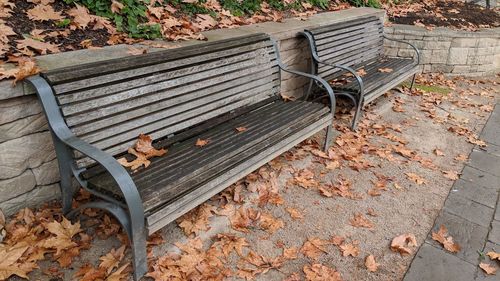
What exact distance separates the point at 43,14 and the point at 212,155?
1.84 metres

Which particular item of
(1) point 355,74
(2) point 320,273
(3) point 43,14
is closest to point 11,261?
(2) point 320,273

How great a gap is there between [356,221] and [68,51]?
8.33ft

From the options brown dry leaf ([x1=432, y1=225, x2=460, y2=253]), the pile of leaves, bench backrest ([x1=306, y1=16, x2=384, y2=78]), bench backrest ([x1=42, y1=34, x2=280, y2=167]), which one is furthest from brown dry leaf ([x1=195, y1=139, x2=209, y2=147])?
the pile of leaves

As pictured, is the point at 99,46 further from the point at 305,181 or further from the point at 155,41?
the point at 305,181

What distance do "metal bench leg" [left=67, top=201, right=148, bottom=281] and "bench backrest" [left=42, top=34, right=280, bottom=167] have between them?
16.2 inches

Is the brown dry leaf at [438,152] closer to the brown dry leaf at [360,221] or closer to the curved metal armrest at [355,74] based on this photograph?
the curved metal armrest at [355,74]

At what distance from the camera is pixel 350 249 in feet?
8.94

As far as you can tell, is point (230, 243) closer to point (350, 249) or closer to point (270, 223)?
point (270, 223)

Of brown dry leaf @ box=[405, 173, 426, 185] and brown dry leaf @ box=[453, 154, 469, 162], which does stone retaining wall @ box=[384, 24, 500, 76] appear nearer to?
brown dry leaf @ box=[453, 154, 469, 162]

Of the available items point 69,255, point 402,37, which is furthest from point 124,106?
point 402,37

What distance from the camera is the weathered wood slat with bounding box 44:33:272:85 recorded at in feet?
7.55

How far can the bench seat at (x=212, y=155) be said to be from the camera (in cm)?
225

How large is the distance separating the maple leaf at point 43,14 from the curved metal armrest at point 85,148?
114 cm

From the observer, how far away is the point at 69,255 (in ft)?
7.92
